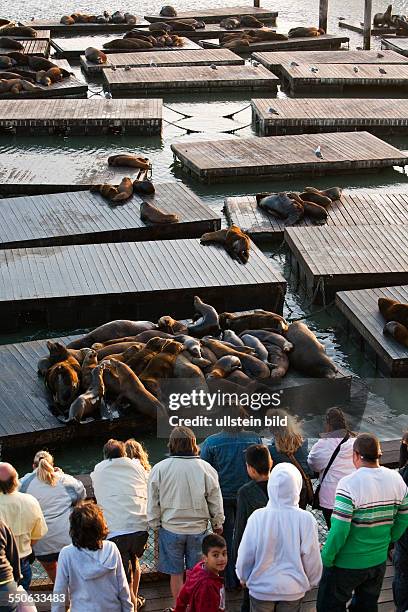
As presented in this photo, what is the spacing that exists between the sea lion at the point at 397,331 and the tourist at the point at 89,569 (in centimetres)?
654

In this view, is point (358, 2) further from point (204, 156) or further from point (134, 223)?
point (134, 223)

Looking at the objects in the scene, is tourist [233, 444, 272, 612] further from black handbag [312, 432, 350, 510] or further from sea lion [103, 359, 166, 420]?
sea lion [103, 359, 166, 420]

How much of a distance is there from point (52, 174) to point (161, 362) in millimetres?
8310

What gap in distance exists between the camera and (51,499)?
212 inches

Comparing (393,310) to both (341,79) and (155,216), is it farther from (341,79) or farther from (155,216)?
(341,79)

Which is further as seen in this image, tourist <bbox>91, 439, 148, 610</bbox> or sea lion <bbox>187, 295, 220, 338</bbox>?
sea lion <bbox>187, 295, 220, 338</bbox>

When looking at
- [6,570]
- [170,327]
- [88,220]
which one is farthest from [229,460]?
[88,220]

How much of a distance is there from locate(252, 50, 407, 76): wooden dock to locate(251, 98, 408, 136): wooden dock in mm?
5375

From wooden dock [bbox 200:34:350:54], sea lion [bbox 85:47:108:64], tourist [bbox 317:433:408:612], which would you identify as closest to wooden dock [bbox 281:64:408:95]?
wooden dock [bbox 200:34:350:54]

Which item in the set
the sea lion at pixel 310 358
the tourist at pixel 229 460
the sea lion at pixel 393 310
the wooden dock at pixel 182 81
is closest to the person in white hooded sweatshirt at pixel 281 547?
the tourist at pixel 229 460

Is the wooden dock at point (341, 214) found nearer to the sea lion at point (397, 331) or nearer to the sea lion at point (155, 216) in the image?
the sea lion at point (155, 216)

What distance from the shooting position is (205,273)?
39.9 feet

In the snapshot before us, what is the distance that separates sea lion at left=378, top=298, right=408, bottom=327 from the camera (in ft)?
35.6

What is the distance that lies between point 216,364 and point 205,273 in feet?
9.44
